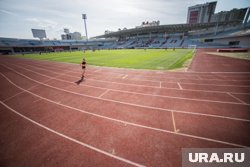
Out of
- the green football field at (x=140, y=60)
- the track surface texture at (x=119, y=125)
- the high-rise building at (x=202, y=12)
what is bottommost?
the track surface texture at (x=119, y=125)

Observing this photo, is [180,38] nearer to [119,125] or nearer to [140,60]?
[140,60]

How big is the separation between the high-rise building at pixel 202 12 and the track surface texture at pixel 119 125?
162504 millimetres

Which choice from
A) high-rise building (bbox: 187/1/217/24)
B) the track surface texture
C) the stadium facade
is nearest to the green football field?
the track surface texture

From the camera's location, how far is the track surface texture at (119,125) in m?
4.08

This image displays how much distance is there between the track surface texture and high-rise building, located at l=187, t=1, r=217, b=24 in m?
163

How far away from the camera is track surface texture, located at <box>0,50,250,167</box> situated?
4082 mm

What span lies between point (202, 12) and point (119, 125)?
172044 millimetres

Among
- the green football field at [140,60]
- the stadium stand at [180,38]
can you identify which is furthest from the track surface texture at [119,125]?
the stadium stand at [180,38]

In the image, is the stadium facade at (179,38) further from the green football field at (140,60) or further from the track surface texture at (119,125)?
the track surface texture at (119,125)

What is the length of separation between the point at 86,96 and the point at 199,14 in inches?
6712

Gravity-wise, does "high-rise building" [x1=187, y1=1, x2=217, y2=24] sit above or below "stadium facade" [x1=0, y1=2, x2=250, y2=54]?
above

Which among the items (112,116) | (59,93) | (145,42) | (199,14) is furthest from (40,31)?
(199,14)

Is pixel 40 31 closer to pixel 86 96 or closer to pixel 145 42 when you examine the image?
pixel 145 42

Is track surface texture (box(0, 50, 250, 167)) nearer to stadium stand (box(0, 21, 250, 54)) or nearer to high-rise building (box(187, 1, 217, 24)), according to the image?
stadium stand (box(0, 21, 250, 54))
